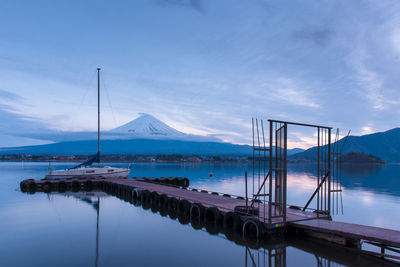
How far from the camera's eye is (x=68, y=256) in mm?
11844

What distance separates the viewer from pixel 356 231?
10.9m

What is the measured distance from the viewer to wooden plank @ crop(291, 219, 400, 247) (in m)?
9.73

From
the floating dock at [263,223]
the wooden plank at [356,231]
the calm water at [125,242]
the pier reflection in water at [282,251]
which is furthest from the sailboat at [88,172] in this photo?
the wooden plank at [356,231]

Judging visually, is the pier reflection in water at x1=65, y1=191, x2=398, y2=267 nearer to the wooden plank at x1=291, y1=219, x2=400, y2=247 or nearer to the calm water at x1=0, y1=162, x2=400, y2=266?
the calm water at x1=0, y1=162, x2=400, y2=266

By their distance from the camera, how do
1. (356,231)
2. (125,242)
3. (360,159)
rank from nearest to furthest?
(356,231) < (125,242) < (360,159)

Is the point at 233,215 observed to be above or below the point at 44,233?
above

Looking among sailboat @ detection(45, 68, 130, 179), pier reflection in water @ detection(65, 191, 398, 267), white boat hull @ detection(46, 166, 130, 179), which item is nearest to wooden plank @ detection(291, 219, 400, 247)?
pier reflection in water @ detection(65, 191, 398, 267)

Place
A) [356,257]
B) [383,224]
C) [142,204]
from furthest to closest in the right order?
[142,204] → [383,224] → [356,257]

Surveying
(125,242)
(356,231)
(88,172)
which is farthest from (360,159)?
(125,242)

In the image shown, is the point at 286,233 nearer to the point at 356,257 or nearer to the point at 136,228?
the point at 356,257

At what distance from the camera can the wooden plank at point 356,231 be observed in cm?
973

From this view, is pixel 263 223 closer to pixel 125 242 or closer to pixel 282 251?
pixel 282 251

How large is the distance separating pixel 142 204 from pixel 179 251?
12.5 m

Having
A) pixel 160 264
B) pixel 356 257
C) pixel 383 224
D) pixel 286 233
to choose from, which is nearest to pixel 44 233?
pixel 160 264
